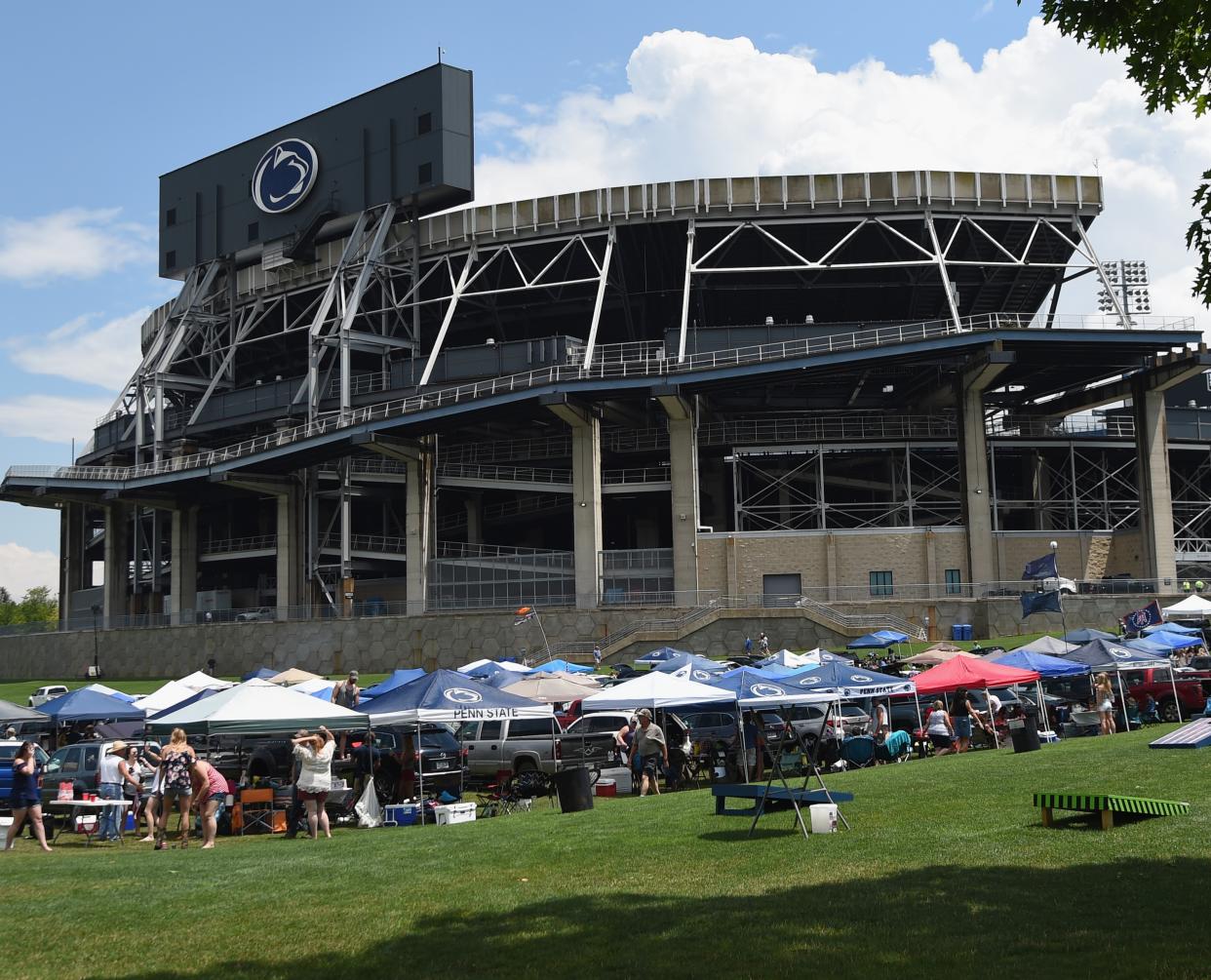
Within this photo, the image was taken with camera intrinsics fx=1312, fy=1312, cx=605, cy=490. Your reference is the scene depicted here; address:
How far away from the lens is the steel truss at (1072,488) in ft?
227

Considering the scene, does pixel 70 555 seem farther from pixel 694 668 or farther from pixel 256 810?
pixel 256 810

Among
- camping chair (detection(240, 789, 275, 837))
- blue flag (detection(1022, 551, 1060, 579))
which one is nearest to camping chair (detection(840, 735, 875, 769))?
camping chair (detection(240, 789, 275, 837))

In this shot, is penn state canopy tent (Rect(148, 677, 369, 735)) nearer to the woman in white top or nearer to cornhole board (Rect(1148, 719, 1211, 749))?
the woman in white top

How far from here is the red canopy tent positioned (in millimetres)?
25688

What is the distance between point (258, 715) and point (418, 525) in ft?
145

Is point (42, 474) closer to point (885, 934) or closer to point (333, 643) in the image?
point (333, 643)

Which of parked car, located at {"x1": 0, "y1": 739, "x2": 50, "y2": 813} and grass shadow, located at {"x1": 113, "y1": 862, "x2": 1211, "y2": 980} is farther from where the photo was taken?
parked car, located at {"x1": 0, "y1": 739, "x2": 50, "y2": 813}

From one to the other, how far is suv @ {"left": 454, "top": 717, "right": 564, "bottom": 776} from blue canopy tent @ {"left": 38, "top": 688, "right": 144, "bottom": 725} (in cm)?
708

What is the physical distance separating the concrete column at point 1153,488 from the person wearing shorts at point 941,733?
121 ft

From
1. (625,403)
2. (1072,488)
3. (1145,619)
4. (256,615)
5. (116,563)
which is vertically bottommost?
(1145,619)

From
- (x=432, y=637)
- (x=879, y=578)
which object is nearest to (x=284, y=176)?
(x=432, y=637)

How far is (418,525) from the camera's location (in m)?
64.9

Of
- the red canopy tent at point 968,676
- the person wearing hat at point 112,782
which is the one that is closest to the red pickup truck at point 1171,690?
the red canopy tent at point 968,676

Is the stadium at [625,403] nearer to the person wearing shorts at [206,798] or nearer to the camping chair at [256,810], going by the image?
the camping chair at [256,810]
